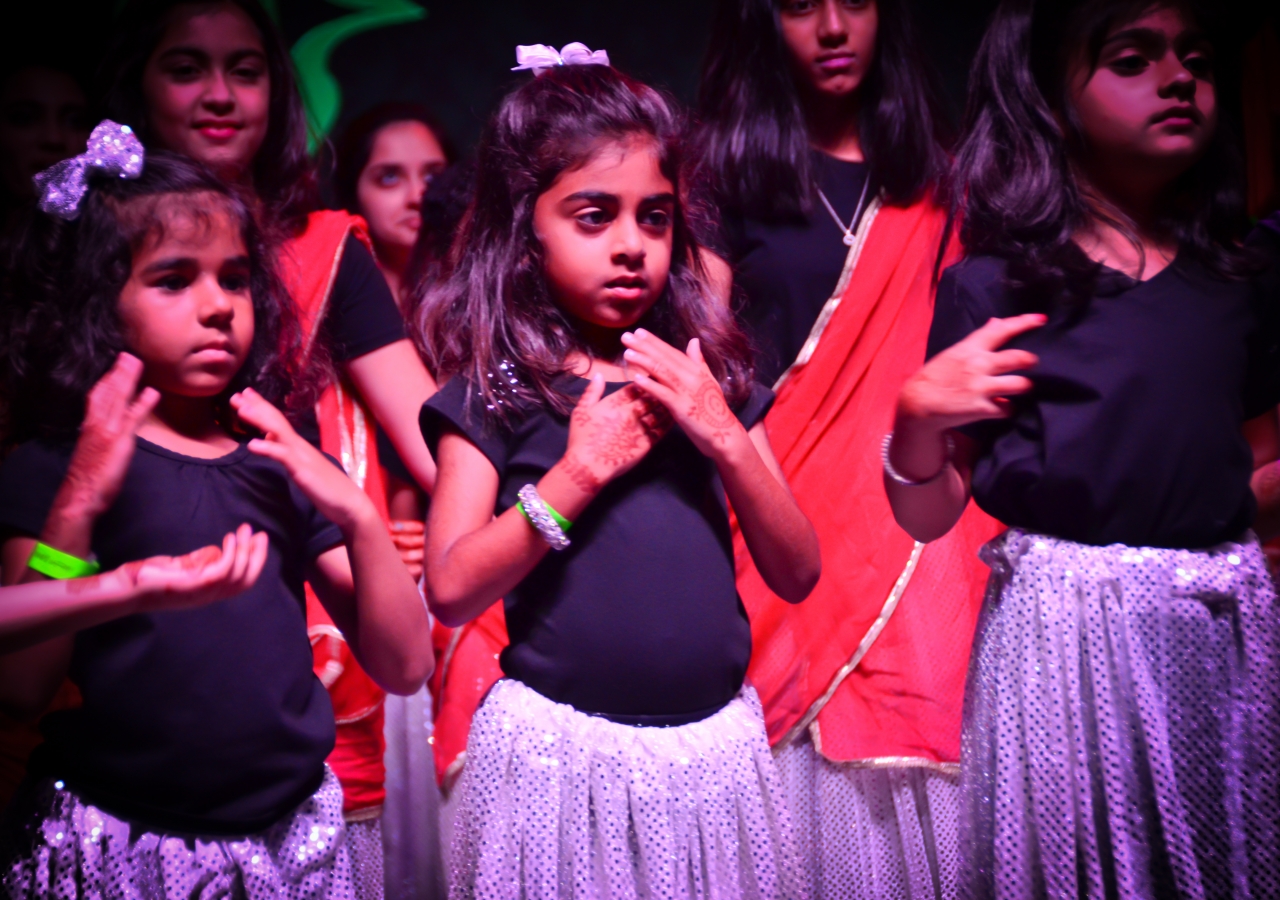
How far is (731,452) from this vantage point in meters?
1.34

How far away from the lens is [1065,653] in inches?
52.2

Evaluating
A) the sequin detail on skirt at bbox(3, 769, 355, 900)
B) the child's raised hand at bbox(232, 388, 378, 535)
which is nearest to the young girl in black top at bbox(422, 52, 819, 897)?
the child's raised hand at bbox(232, 388, 378, 535)

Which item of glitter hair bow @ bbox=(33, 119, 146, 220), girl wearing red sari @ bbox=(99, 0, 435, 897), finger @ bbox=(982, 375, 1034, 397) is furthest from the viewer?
girl wearing red sari @ bbox=(99, 0, 435, 897)

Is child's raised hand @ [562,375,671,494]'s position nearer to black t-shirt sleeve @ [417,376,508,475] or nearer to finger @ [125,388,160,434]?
black t-shirt sleeve @ [417,376,508,475]

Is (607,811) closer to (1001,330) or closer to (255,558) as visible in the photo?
(255,558)

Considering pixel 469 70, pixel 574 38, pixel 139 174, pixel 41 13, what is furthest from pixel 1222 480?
pixel 41 13

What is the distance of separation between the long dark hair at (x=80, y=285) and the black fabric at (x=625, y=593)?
13.8 inches

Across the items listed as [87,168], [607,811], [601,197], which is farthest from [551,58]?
[607,811]

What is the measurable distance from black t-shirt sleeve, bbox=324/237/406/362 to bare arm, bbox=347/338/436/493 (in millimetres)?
17

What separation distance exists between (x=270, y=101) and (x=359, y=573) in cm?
94

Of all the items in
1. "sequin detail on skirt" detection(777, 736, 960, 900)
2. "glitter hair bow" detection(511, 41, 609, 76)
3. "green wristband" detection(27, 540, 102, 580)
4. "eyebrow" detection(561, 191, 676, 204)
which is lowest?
"sequin detail on skirt" detection(777, 736, 960, 900)

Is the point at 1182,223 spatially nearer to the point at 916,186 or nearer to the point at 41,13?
the point at 916,186

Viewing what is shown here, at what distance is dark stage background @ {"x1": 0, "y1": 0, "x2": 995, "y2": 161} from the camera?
2381 mm

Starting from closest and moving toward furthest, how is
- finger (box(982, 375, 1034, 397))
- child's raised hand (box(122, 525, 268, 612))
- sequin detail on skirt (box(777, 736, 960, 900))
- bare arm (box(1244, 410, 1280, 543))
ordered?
child's raised hand (box(122, 525, 268, 612)), finger (box(982, 375, 1034, 397)), bare arm (box(1244, 410, 1280, 543)), sequin detail on skirt (box(777, 736, 960, 900))
